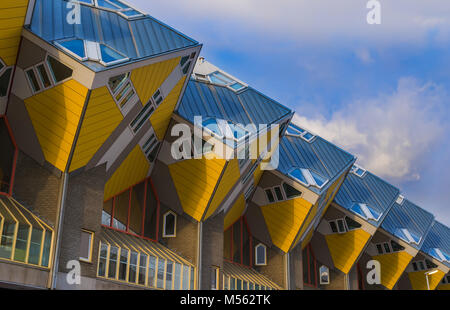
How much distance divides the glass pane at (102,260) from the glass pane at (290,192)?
13.9 metres

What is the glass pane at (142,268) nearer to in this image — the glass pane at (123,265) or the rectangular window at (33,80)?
the glass pane at (123,265)

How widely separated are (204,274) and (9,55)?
14578 millimetres

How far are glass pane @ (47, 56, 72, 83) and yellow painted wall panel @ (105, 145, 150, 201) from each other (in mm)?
6562

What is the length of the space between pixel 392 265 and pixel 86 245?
100 ft

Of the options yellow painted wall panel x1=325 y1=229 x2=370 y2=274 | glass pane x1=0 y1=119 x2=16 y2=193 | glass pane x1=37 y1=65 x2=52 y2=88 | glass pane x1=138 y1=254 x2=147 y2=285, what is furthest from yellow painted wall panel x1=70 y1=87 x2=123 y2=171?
yellow painted wall panel x1=325 y1=229 x2=370 y2=274

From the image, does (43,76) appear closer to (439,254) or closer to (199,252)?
(199,252)

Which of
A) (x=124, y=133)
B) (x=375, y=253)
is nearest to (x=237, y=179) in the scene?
(x=124, y=133)

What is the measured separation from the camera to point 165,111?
23906 millimetres

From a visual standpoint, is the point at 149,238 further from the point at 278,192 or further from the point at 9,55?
the point at 9,55

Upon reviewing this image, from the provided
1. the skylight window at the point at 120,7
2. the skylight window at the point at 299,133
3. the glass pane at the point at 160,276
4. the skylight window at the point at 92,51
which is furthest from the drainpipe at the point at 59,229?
the skylight window at the point at 299,133

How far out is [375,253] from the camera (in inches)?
1695

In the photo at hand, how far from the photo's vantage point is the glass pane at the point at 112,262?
69.7 ft

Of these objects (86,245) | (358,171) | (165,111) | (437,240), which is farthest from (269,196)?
(437,240)
